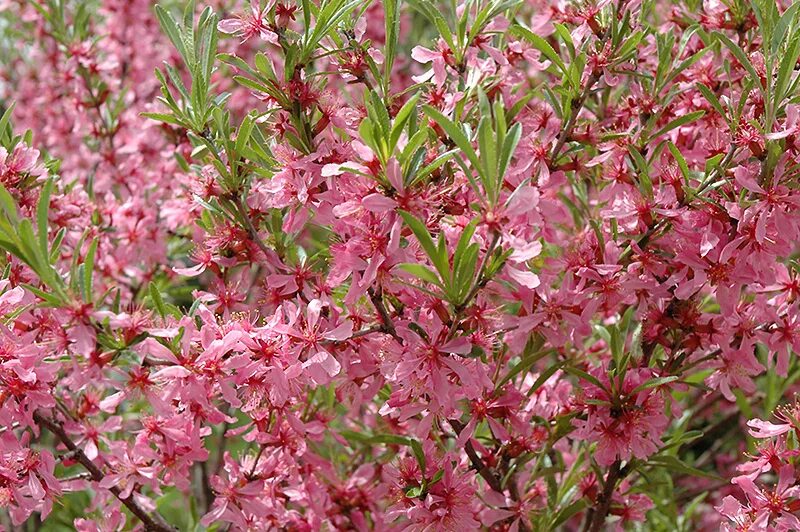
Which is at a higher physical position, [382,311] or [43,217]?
[43,217]

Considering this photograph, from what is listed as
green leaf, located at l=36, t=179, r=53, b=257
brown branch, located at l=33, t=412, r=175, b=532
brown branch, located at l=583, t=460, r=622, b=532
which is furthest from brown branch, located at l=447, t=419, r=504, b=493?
green leaf, located at l=36, t=179, r=53, b=257

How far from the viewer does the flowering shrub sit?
4.48 feet

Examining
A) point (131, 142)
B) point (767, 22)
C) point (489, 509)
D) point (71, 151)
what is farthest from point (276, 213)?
point (71, 151)

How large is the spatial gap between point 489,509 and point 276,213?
738mm

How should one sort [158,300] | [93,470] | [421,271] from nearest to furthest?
[421,271] → [158,300] → [93,470]

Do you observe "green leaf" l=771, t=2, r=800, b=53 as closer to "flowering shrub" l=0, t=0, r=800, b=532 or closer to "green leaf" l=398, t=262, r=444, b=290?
"flowering shrub" l=0, t=0, r=800, b=532

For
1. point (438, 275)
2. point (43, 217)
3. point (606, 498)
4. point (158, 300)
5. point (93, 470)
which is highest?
point (43, 217)

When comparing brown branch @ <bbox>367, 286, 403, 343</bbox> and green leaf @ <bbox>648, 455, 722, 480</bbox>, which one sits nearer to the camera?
brown branch @ <bbox>367, 286, 403, 343</bbox>

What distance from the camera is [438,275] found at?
52.1 inches

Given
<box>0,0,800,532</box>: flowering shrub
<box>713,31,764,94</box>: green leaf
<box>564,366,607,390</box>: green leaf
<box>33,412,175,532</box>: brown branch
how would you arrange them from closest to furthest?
<box>0,0,800,532</box>: flowering shrub
<box>713,31,764,94</box>: green leaf
<box>564,366,607,390</box>: green leaf
<box>33,412,175,532</box>: brown branch

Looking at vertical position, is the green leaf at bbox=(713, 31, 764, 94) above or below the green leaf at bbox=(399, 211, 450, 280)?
above

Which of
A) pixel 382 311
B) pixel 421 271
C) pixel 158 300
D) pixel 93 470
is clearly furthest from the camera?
pixel 93 470

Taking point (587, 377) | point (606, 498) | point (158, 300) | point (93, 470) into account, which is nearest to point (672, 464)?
point (606, 498)

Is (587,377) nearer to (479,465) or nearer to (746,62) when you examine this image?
(479,465)
